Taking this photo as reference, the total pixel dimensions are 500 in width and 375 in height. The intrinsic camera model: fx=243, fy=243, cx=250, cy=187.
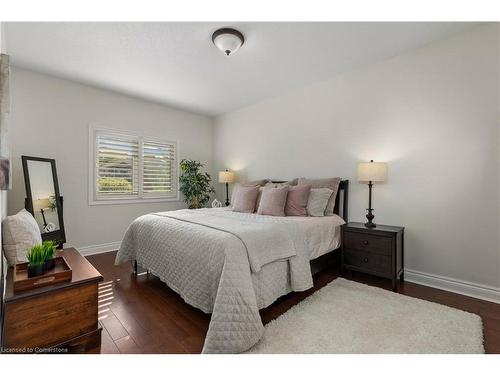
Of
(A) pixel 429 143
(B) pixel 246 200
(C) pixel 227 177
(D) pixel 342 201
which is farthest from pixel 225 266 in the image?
(C) pixel 227 177

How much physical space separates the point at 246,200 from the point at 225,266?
182cm

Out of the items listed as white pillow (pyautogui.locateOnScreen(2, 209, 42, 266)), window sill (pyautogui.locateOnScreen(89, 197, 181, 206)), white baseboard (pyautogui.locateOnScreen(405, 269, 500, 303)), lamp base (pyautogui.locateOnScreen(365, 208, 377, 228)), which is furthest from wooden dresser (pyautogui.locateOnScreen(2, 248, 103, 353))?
white baseboard (pyautogui.locateOnScreen(405, 269, 500, 303))

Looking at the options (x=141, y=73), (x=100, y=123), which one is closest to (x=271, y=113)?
(x=141, y=73)

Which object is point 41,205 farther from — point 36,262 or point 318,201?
point 318,201

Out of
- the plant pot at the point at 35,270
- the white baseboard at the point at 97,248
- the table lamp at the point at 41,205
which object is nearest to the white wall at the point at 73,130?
the white baseboard at the point at 97,248

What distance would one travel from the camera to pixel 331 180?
3.21 metres

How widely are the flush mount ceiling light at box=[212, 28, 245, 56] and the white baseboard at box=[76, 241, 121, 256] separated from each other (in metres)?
3.38

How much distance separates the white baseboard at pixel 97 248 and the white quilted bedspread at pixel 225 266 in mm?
1600

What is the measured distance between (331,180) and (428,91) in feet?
4.55

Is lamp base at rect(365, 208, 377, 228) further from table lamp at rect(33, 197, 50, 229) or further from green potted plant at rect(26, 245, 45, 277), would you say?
table lamp at rect(33, 197, 50, 229)

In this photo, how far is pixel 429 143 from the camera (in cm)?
257

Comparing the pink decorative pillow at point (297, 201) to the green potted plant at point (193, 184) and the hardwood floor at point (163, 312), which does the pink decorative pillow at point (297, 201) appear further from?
the green potted plant at point (193, 184)

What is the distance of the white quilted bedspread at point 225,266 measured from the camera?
1.54 meters
